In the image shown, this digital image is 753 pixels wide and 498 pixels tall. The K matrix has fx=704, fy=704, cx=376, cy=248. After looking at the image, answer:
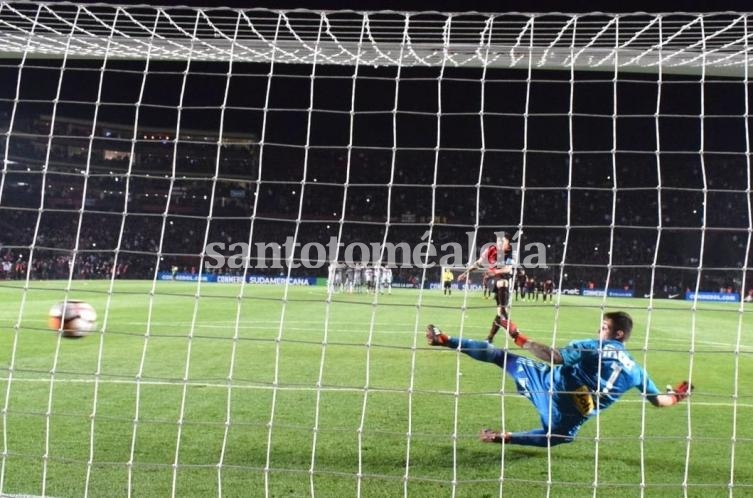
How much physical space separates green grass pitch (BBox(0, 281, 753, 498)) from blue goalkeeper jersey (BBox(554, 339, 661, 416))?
0.16 meters

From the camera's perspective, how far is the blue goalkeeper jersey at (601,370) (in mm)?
3822

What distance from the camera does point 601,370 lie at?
12.7ft

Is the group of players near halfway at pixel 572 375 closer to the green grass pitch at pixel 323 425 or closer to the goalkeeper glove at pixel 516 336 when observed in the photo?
the goalkeeper glove at pixel 516 336

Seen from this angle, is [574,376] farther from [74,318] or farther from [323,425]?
[74,318]

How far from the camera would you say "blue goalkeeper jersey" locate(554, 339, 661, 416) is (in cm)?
382

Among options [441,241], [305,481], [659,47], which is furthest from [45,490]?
[441,241]

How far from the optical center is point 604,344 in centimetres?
378

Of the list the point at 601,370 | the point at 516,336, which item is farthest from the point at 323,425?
the point at 601,370

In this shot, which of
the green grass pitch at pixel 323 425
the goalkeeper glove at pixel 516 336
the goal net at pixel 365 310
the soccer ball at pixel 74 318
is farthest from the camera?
the soccer ball at pixel 74 318

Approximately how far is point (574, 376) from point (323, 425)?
1917 mm

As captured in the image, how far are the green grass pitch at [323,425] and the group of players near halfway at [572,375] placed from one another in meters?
0.16

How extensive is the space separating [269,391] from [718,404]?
3.91 m

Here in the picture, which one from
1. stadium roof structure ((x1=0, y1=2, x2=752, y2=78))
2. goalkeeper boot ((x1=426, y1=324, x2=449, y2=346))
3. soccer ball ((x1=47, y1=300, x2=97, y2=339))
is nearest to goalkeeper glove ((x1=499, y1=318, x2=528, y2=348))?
goalkeeper boot ((x1=426, y1=324, x2=449, y2=346))

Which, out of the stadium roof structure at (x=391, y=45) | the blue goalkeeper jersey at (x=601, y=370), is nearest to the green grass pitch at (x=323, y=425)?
the blue goalkeeper jersey at (x=601, y=370)
